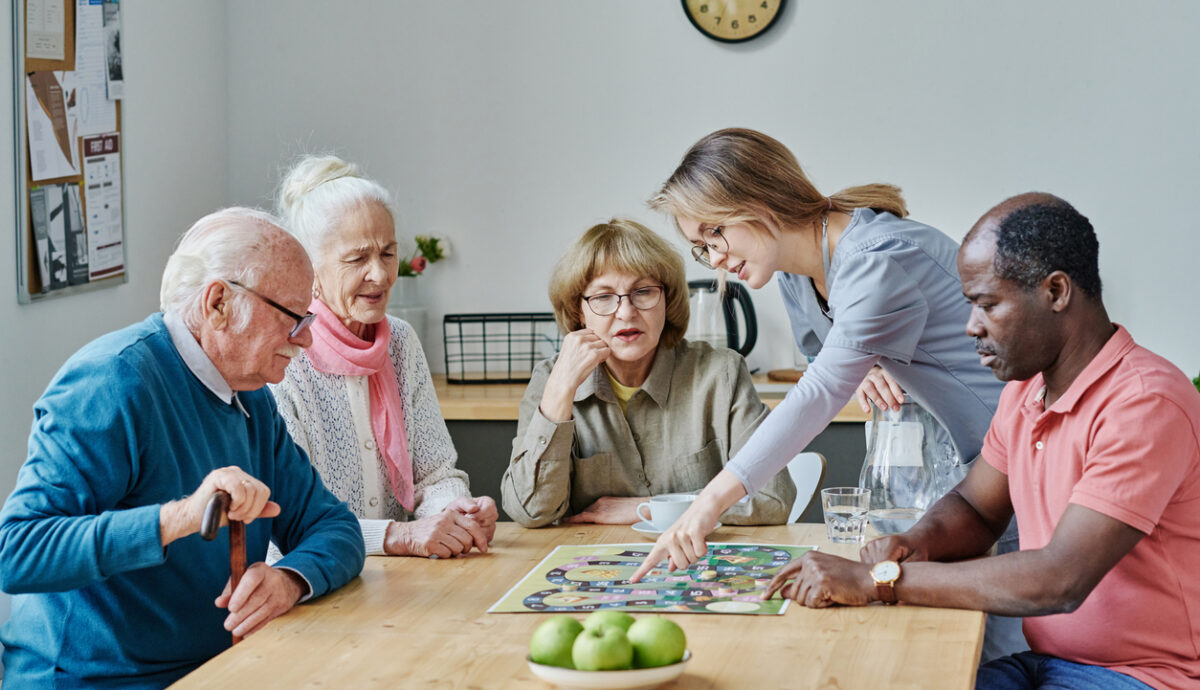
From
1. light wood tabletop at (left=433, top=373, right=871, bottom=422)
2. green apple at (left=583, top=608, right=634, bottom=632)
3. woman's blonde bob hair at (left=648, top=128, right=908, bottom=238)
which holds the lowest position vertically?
light wood tabletop at (left=433, top=373, right=871, bottom=422)

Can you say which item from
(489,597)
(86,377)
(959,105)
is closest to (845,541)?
(489,597)

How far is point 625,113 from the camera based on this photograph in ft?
12.1

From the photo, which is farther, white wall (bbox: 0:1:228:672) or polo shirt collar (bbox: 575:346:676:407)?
white wall (bbox: 0:1:228:672)

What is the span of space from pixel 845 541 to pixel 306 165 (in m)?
1.18

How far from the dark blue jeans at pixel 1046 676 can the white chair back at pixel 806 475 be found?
2.75ft

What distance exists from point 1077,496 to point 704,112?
8.02ft

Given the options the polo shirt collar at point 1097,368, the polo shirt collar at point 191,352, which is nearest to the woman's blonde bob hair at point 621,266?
the polo shirt collar at point 191,352

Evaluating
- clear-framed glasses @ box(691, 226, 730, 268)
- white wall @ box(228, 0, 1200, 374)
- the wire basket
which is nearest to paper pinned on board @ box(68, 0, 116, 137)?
white wall @ box(228, 0, 1200, 374)

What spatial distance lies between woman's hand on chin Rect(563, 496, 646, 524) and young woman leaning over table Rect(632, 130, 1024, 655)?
1.19ft

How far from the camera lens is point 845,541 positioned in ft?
6.07

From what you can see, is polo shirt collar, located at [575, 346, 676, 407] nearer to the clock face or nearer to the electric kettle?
the electric kettle

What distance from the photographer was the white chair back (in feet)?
8.05

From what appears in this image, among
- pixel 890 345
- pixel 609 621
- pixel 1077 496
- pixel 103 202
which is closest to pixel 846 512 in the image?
pixel 890 345

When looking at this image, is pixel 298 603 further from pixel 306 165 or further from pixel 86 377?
pixel 306 165
